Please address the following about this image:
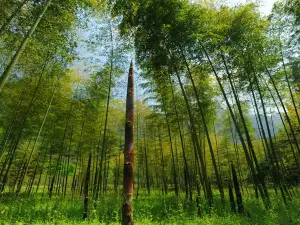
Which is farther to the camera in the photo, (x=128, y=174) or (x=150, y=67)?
(x=150, y=67)

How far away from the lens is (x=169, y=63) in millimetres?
6738

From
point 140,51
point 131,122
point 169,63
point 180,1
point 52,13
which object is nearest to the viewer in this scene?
point 131,122

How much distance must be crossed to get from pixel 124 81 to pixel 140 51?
2.37 metres

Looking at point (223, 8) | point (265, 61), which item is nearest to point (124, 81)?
point (223, 8)

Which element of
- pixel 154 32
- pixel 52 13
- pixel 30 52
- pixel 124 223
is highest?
pixel 154 32

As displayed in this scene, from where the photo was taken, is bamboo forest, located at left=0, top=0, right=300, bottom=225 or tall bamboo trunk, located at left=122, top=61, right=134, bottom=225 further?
bamboo forest, located at left=0, top=0, right=300, bottom=225

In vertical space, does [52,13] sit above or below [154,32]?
below

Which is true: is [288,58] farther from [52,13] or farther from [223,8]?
[52,13]

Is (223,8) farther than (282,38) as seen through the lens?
No

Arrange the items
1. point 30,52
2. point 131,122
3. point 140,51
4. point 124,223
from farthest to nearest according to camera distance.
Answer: point 140,51 → point 30,52 → point 131,122 → point 124,223

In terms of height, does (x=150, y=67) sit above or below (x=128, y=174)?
above

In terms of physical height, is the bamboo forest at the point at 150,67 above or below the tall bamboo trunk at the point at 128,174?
above

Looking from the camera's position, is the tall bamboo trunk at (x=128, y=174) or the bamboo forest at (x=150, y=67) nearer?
the tall bamboo trunk at (x=128, y=174)

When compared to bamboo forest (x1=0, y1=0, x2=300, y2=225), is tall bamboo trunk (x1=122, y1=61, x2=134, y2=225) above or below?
below
